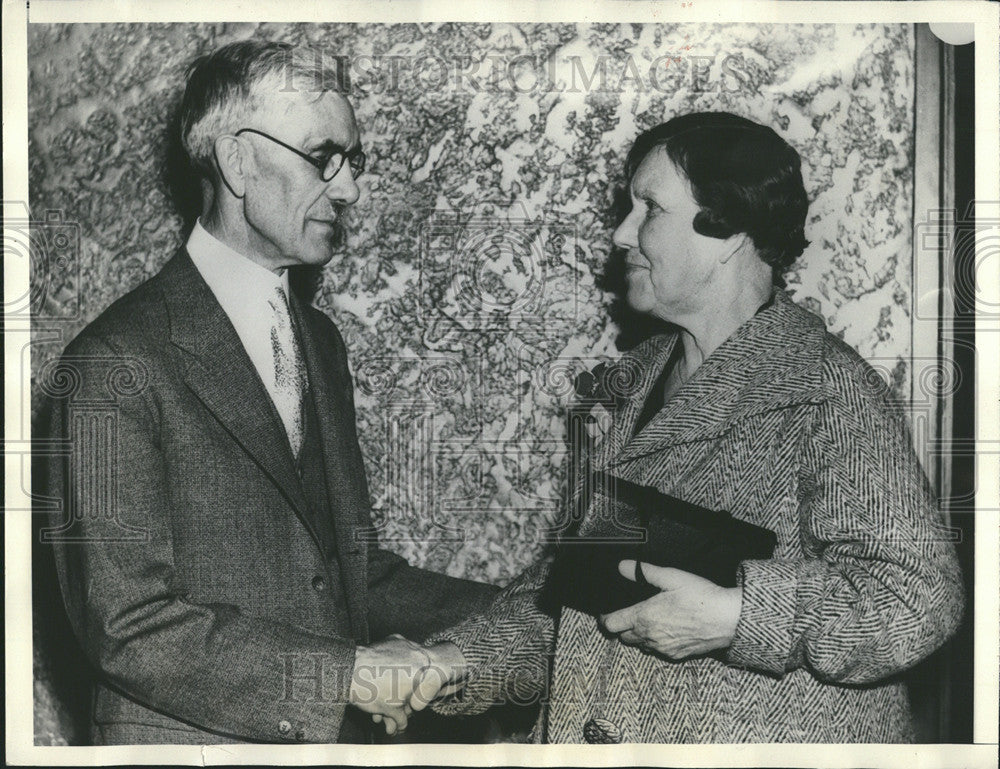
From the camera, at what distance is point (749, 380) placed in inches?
61.6

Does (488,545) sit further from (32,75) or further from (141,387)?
(32,75)

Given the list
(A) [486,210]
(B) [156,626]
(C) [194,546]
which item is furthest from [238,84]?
(B) [156,626]

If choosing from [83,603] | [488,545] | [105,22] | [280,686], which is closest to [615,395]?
[488,545]

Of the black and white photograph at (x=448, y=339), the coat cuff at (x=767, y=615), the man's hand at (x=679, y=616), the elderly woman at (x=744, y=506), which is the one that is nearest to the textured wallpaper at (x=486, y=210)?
the black and white photograph at (x=448, y=339)

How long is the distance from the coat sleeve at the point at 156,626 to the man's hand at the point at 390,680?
0.09 feet

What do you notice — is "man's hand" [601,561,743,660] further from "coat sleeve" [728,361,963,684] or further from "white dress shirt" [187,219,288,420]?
"white dress shirt" [187,219,288,420]

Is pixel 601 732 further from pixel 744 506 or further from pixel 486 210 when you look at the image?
pixel 486 210

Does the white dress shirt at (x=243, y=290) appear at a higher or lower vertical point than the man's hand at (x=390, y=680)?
higher

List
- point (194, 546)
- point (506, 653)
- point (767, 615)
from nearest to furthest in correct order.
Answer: point (767, 615) < point (194, 546) < point (506, 653)

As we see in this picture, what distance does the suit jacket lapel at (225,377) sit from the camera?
161cm

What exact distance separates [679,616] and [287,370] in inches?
28.8

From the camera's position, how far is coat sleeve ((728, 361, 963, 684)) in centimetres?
149

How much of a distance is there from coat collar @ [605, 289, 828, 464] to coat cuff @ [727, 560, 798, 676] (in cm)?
22

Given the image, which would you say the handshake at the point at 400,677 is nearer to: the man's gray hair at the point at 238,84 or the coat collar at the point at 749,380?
the coat collar at the point at 749,380
